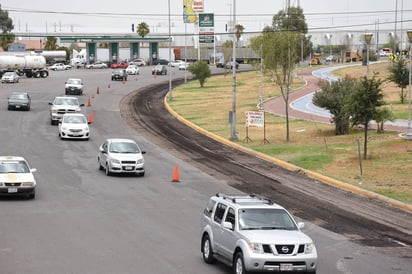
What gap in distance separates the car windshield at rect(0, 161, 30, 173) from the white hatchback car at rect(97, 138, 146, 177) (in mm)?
5653

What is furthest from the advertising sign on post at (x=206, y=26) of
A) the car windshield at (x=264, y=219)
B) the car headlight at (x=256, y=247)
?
the car headlight at (x=256, y=247)

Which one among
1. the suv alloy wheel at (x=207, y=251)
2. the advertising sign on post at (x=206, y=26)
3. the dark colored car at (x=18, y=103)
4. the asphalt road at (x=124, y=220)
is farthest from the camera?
the advertising sign on post at (x=206, y=26)

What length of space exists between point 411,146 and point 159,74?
81.1m

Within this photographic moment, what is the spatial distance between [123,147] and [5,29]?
170894 mm

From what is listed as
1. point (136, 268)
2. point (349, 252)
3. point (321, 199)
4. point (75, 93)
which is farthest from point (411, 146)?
point (75, 93)

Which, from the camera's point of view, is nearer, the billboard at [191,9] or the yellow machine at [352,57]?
the billboard at [191,9]

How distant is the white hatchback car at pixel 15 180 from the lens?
26.5m

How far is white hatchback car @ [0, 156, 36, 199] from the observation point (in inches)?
1042

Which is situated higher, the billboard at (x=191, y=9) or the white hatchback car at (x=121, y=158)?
the billboard at (x=191, y=9)

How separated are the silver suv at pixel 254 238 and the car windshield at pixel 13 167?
11675 millimetres

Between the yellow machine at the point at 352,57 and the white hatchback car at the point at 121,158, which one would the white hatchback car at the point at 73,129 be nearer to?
the white hatchback car at the point at 121,158

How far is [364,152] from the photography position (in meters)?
36.3

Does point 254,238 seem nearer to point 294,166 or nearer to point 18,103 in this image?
point 294,166

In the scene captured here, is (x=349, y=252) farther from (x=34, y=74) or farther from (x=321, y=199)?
(x=34, y=74)
